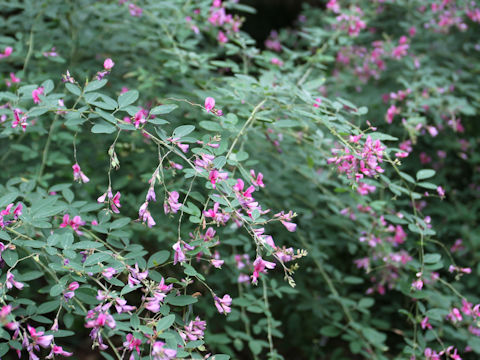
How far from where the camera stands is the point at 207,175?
1.39 metres

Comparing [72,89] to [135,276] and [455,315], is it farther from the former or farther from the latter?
[455,315]

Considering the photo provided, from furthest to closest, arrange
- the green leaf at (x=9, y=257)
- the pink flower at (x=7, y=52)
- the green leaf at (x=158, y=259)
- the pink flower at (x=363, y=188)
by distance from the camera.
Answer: the pink flower at (x=7, y=52) → the pink flower at (x=363, y=188) → the green leaf at (x=158, y=259) → the green leaf at (x=9, y=257)

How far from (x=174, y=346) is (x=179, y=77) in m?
1.56

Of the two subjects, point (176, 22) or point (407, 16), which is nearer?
point (176, 22)

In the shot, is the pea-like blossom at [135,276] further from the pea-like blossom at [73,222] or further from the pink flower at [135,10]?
the pink flower at [135,10]

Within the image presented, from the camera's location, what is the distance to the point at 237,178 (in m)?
2.01

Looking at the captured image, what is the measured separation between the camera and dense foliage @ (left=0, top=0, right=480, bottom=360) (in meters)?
1.50

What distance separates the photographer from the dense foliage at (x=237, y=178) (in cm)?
150

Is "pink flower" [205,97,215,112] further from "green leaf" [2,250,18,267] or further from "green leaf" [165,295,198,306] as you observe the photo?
"green leaf" [2,250,18,267]

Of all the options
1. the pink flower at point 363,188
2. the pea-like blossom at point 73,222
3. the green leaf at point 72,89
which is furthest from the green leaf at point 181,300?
the pink flower at point 363,188

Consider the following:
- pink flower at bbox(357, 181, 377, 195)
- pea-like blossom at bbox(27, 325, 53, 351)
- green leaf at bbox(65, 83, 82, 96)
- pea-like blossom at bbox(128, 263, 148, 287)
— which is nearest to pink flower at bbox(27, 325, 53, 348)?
pea-like blossom at bbox(27, 325, 53, 351)

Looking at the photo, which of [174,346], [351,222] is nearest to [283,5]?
[351,222]

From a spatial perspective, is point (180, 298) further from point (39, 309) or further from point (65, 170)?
point (65, 170)

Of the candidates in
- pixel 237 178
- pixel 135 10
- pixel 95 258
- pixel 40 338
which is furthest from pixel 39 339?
pixel 135 10
